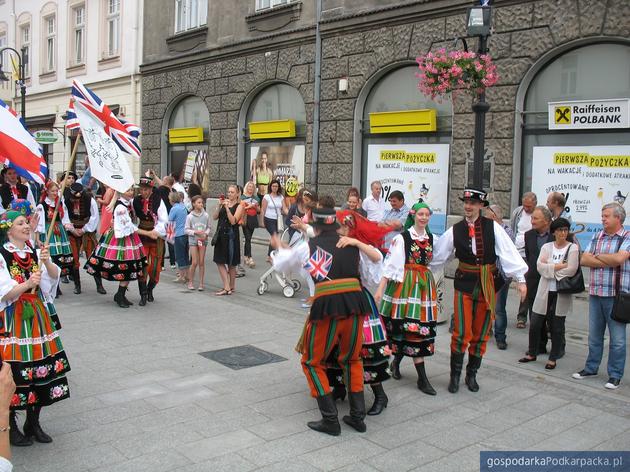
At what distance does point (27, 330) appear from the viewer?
14.8 feet

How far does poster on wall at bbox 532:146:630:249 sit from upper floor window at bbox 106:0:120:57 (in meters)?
16.2

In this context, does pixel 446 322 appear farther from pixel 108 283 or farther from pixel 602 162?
pixel 108 283

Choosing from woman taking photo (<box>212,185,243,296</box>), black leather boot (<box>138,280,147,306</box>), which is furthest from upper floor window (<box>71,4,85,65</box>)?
black leather boot (<box>138,280,147,306</box>)

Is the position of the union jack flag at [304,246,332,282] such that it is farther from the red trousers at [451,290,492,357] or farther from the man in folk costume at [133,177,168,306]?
the man in folk costume at [133,177,168,306]

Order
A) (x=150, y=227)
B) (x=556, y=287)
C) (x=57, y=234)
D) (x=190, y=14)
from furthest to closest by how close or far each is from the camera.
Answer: (x=190, y=14) < (x=57, y=234) < (x=150, y=227) < (x=556, y=287)

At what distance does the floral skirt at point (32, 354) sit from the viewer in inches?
175

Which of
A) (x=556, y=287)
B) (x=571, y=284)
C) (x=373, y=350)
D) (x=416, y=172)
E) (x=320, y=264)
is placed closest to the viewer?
(x=320, y=264)

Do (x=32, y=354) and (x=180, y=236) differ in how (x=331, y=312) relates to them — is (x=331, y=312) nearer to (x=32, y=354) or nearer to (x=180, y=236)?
(x=32, y=354)

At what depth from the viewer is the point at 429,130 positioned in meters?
13.0

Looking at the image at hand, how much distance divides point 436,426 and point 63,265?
22.4ft

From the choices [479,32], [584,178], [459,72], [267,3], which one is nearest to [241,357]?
[459,72]

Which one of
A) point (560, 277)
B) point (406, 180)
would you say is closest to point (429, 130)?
point (406, 180)

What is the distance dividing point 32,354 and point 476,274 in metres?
3.65

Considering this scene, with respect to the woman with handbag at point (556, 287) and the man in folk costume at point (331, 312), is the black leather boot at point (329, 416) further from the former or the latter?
the woman with handbag at point (556, 287)
